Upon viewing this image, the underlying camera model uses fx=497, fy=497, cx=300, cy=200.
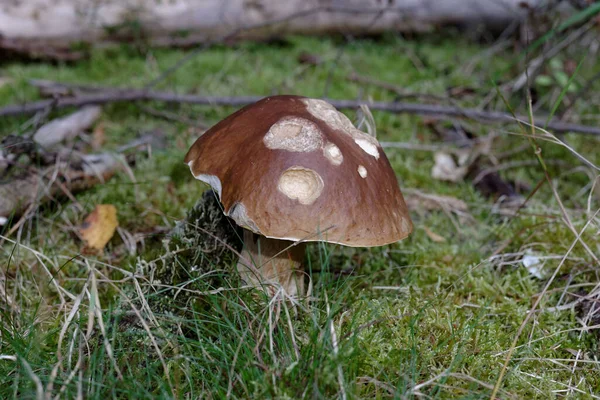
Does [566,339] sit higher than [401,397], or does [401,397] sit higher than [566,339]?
[401,397]

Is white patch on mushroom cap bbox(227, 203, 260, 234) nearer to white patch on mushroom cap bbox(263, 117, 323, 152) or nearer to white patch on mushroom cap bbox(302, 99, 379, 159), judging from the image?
white patch on mushroom cap bbox(263, 117, 323, 152)

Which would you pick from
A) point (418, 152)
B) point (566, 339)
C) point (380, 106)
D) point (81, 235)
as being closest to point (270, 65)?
point (380, 106)

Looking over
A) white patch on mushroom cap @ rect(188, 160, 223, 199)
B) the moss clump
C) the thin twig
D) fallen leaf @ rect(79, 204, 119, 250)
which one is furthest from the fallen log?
white patch on mushroom cap @ rect(188, 160, 223, 199)

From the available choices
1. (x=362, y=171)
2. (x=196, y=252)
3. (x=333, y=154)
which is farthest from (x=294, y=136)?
(x=196, y=252)

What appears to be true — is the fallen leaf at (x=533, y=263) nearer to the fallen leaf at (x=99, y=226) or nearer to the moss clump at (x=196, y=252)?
the moss clump at (x=196, y=252)

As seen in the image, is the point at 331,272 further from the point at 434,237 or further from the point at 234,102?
the point at 234,102

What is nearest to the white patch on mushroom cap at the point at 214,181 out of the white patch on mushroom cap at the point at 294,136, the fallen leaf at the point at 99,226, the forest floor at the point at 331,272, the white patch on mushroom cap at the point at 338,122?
the white patch on mushroom cap at the point at 294,136

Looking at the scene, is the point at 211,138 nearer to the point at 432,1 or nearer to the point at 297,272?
the point at 297,272
